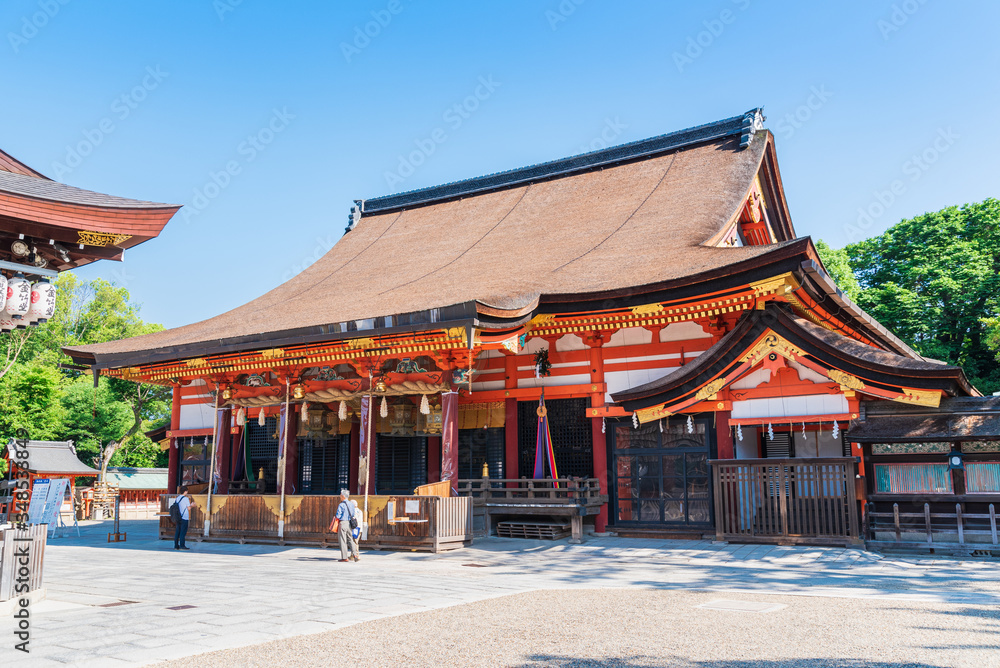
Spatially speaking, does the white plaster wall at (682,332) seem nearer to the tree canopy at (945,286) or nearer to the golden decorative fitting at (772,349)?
the golden decorative fitting at (772,349)

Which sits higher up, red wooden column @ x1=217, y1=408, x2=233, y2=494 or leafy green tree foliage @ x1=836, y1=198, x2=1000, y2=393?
leafy green tree foliage @ x1=836, y1=198, x2=1000, y2=393

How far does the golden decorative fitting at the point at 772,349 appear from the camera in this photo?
13.6 meters

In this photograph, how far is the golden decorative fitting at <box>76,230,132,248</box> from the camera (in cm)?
878

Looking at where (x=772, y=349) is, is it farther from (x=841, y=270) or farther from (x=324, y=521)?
(x=841, y=270)

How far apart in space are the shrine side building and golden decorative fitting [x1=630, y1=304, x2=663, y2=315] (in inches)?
1.7

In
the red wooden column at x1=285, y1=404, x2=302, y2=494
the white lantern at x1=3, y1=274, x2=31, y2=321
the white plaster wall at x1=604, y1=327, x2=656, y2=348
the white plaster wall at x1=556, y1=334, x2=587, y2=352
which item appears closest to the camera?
the white lantern at x1=3, y1=274, x2=31, y2=321

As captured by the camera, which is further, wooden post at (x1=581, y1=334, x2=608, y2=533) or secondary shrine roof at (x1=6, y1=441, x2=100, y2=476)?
secondary shrine roof at (x1=6, y1=441, x2=100, y2=476)

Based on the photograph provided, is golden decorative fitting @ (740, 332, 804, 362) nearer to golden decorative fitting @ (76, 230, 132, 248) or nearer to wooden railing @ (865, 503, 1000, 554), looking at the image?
wooden railing @ (865, 503, 1000, 554)

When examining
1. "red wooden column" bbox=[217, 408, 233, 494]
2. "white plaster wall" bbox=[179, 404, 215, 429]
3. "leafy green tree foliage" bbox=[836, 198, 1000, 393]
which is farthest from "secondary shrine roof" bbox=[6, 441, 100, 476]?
"leafy green tree foliage" bbox=[836, 198, 1000, 393]

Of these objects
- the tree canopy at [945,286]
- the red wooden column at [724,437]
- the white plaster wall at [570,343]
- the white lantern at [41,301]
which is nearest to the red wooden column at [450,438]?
the white plaster wall at [570,343]

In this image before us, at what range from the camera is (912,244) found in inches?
1336

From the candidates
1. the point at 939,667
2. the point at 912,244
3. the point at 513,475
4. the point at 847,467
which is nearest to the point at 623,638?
the point at 939,667

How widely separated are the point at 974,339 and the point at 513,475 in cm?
2351

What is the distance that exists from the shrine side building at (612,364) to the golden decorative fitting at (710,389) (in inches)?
1.7
